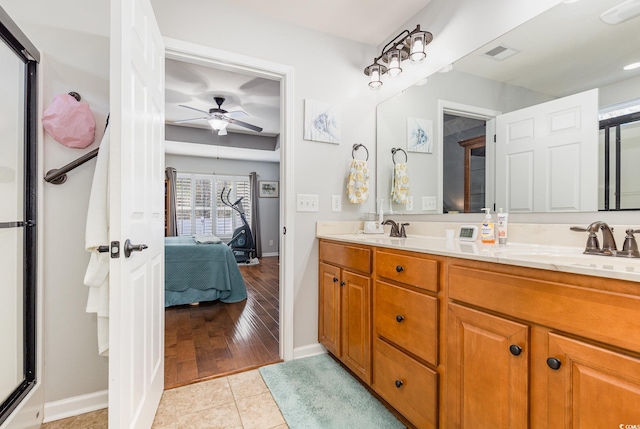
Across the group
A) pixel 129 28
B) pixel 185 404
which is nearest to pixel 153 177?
pixel 129 28

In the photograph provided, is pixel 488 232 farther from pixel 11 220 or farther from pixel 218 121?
pixel 218 121

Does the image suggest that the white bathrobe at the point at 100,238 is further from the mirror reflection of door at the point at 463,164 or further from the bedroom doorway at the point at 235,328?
the mirror reflection of door at the point at 463,164

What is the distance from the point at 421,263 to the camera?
1.24 meters

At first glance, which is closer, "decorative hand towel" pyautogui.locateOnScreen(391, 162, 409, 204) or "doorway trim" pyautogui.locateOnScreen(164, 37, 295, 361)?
"doorway trim" pyautogui.locateOnScreen(164, 37, 295, 361)

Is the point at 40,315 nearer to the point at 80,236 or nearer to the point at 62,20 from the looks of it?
the point at 80,236

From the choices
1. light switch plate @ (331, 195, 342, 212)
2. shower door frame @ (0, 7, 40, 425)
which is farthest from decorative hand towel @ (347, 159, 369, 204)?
shower door frame @ (0, 7, 40, 425)

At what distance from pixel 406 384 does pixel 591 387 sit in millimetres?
733

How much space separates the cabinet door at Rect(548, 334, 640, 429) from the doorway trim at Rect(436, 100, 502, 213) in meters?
0.99

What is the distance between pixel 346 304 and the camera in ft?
5.92

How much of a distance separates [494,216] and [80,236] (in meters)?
2.23

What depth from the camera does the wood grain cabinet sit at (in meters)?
1.19

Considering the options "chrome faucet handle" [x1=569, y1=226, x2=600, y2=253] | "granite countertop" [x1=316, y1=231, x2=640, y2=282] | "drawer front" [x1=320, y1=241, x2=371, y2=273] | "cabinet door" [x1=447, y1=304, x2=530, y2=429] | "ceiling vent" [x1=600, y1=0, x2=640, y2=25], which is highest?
"ceiling vent" [x1=600, y1=0, x2=640, y2=25]

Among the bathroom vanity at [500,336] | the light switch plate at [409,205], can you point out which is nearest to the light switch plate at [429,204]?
the light switch plate at [409,205]

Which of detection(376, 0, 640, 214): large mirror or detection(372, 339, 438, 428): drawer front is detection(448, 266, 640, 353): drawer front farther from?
detection(376, 0, 640, 214): large mirror
